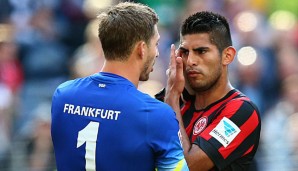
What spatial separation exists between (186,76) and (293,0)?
→ 6.29 meters

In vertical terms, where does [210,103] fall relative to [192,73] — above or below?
below

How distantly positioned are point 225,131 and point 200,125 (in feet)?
0.66

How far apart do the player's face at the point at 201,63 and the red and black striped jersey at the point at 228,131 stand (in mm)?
173

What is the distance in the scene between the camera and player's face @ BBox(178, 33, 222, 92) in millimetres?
4875

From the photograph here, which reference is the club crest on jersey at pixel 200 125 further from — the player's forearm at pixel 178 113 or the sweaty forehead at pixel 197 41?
the sweaty forehead at pixel 197 41

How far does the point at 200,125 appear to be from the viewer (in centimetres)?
491

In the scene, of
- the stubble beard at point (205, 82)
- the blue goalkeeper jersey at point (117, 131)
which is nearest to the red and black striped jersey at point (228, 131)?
the stubble beard at point (205, 82)

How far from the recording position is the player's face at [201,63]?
4875 millimetres

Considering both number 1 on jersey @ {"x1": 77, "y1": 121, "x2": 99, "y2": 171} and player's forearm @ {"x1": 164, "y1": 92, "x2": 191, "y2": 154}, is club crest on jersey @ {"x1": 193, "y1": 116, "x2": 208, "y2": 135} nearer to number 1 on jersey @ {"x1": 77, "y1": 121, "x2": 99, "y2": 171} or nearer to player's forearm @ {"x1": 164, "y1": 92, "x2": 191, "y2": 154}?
player's forearm @ {"x1": 164, "y1": 92, "x2": 191, "y2": 154}

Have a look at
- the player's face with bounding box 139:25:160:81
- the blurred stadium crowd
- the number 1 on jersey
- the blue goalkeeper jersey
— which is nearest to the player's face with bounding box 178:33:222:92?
the player's face with bounding box 139:25:160:81

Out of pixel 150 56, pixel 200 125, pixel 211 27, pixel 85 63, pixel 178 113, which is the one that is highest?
pixel 211 27

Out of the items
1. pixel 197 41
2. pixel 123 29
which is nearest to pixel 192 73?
pixel 197 41

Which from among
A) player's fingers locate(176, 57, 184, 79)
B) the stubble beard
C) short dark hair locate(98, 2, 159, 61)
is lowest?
the stubble beard

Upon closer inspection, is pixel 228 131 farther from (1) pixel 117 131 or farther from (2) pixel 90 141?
(2) pixel 90 141
